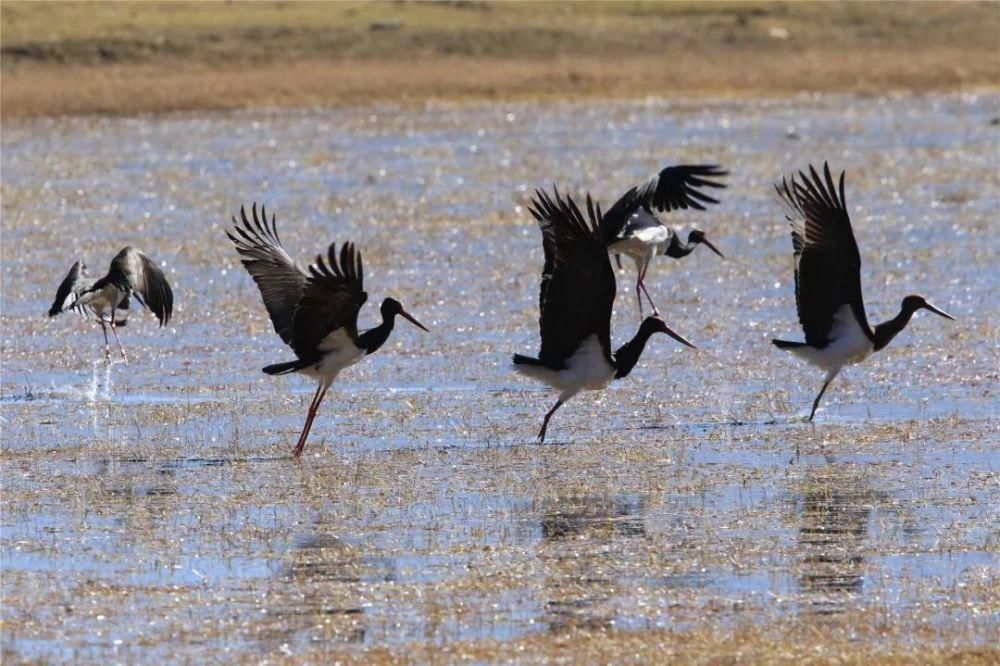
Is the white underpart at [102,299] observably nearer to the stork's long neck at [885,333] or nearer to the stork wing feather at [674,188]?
the stork wing feather at [674,188]

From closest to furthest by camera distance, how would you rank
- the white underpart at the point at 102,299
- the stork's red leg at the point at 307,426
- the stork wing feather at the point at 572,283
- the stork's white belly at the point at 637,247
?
the stork wing feather at the point at 572,283, the stork's red leg at the point at 307,426, the white underpart at the point at 102,299, the stork's white belly at the point at 637,247

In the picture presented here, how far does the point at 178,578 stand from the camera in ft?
26.9

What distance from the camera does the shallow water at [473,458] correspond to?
7770mm

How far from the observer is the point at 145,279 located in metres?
14.2

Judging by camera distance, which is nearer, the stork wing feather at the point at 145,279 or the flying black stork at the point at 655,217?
the stork wing feather at the point at 145,279

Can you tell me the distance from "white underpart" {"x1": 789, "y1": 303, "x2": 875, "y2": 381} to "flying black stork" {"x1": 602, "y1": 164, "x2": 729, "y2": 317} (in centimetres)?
233

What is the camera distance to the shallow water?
7770mm

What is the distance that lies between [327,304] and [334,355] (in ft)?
2.28

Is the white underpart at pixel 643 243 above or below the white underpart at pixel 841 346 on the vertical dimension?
above

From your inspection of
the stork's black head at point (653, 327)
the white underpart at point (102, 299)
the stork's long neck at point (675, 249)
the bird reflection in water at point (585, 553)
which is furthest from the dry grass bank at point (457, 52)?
the bird reflection in water at point (585, 553)

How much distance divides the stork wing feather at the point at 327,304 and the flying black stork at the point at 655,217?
3609 mm

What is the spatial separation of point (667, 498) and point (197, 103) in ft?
88.8

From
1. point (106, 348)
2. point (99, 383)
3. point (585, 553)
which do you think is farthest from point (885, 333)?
point (106, 348)

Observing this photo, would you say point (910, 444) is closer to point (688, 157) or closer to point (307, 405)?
point (307, 405)
